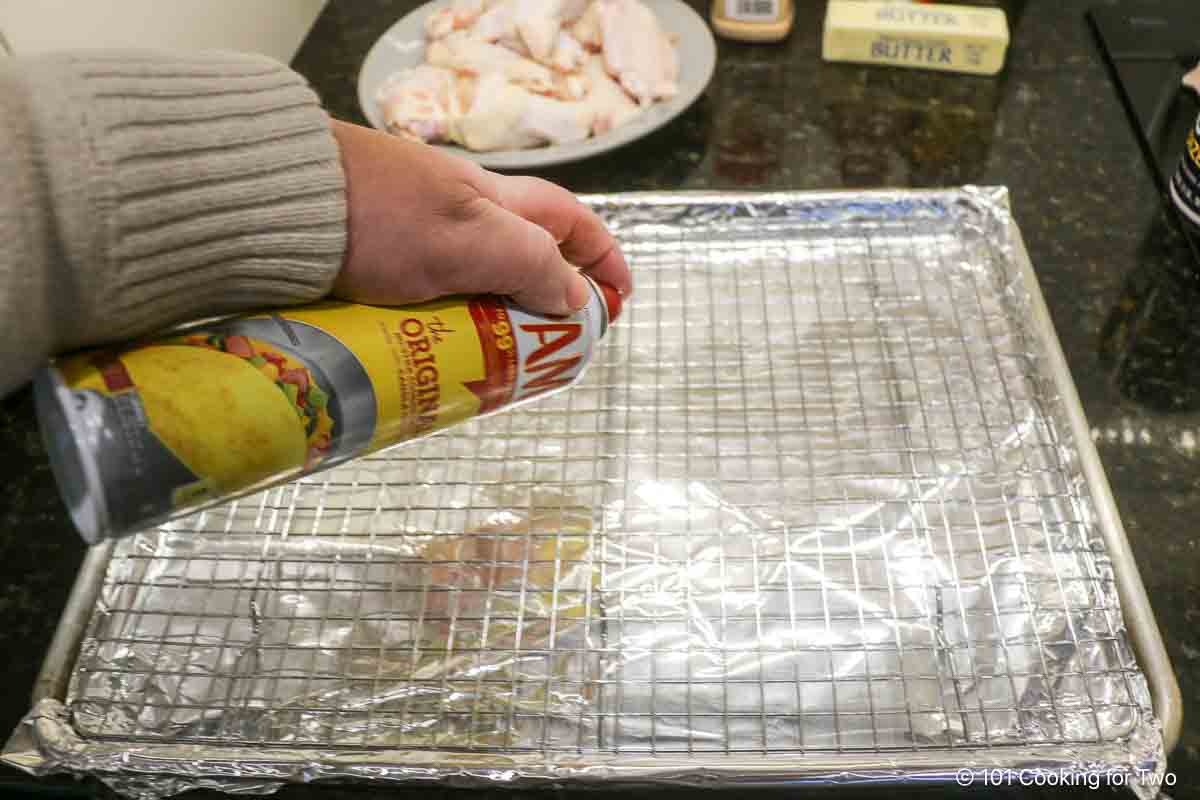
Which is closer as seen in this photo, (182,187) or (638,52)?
(182,187)

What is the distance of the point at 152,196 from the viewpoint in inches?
15.0

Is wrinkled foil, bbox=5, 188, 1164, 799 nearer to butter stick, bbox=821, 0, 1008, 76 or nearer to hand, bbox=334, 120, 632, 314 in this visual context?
hand, bbox=334, 120, 632, 314

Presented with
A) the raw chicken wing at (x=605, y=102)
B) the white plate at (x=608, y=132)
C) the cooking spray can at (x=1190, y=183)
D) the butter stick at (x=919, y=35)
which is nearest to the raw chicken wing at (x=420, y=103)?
the white plate at (x=608, y=132)

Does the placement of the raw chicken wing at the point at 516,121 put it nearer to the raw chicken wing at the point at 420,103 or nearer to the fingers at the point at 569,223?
the raw chicken wing at the point at 420,103

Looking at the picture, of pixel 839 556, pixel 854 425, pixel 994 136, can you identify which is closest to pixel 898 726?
pixel 839 556

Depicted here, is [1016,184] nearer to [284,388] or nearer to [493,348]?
[493,348]

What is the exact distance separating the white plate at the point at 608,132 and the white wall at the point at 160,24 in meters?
0.15

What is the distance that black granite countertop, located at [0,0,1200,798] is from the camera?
0.62m

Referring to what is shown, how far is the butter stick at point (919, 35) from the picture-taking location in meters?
0.98

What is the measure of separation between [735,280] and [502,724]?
0.42 meters

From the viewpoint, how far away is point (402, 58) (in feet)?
3.31

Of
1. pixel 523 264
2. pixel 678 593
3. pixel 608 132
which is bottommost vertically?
pixel 678 593

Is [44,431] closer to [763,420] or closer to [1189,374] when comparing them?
[763,420]

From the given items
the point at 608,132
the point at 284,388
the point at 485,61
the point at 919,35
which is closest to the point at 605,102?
the point at 608,132
